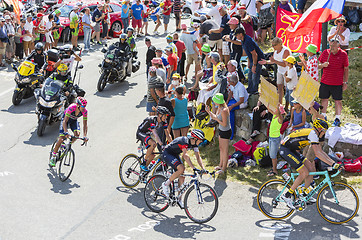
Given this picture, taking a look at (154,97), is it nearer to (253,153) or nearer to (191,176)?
(253,153)

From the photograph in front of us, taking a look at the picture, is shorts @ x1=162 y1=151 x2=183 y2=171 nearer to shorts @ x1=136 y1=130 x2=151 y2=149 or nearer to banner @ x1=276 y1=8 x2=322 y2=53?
shorts @ x1=136 y1=130 x2=151 y2=149

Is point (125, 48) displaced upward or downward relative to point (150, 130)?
upward

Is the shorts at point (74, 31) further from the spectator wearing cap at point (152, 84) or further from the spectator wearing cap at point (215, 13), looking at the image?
the spectator wearing cap at point (152, 84)

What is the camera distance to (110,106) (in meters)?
16.5

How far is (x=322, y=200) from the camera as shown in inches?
382

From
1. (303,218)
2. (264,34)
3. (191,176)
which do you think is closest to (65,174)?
(191,176)

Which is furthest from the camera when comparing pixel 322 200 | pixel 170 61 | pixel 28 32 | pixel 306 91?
pixel 28 32

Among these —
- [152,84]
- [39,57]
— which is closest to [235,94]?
[152,84]

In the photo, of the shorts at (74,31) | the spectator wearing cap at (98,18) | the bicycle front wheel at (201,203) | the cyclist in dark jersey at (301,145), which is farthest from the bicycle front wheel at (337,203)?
the spectator wearing cap at (98,18)

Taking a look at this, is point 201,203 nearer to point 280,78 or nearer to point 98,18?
point 280,78

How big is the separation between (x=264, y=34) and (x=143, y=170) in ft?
32.3

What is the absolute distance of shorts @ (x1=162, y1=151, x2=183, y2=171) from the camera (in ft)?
33.2

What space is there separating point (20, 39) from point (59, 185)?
35.8 ft

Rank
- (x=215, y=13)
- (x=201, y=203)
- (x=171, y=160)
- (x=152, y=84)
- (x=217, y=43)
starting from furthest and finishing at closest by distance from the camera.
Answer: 1. (x=215, y=13)
2. (x=217, y=43)
3. (x=152, y=84)
4. (x=171, y=160)
5. (x=201, y=203)
